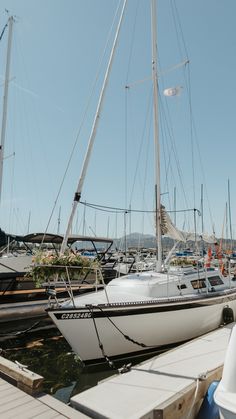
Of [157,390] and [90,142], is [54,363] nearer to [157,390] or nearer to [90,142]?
[157,390]

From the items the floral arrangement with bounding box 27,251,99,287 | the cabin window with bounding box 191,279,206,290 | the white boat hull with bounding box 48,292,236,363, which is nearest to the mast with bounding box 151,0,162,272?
the cabin window with bounding box 191,279,206,290

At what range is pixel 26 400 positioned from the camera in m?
4.36

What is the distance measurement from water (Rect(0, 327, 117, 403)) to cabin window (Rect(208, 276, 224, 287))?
510cm

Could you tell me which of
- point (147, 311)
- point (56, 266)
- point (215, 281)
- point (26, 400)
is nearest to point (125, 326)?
point (147, 311)

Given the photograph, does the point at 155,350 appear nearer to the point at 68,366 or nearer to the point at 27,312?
the point at 68,366

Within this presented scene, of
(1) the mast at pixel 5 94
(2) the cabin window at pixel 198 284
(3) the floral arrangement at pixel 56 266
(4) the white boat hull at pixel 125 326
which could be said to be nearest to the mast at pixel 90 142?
(3) the floral arrangement at pixel 56 266

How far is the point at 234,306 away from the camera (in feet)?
36.4

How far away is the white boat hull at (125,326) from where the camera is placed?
24.6 feet

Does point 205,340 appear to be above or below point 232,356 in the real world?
below

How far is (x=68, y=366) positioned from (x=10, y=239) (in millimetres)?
8681

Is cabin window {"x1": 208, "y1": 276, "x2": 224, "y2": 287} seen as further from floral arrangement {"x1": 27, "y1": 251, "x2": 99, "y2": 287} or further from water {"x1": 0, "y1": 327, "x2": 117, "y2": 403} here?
water {"x1": 0, "y1": 327, "x2": 117, "y2": 403}

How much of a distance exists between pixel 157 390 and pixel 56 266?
3.94 metres

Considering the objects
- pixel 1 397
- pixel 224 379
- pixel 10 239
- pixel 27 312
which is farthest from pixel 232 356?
pixel 10 239

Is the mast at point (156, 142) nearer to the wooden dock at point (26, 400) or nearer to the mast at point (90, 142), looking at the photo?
the mast at point (90, 142)
